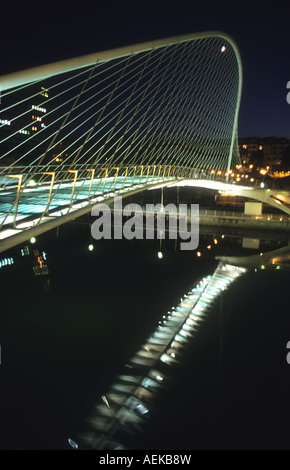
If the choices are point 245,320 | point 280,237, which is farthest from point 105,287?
point 280,237

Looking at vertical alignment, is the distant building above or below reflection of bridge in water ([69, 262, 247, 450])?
above

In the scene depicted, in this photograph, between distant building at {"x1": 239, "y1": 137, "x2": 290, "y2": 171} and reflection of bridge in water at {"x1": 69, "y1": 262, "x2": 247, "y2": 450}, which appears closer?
reflection of bridge in water at {"x1": 69, "y1": 262, "x2": 247, "y2": 450}

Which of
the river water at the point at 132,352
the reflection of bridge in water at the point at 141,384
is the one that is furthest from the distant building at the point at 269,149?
the reflection of bridge in water at the point at 141,384

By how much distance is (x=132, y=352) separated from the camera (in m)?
7.29

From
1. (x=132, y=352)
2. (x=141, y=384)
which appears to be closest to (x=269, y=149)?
(x=132, y=352)

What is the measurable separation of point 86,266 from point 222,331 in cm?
713

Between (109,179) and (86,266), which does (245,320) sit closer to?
(109,179)

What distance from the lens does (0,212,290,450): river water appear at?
5.22m

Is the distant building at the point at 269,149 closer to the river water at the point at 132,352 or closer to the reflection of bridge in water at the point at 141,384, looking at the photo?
the river water at the point at 132,352

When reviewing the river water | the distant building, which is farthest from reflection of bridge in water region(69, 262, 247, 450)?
the distant building

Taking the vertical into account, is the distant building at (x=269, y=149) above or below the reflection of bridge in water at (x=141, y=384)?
above

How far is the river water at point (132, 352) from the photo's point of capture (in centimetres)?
522

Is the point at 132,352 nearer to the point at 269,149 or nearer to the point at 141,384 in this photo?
the point at 141,384

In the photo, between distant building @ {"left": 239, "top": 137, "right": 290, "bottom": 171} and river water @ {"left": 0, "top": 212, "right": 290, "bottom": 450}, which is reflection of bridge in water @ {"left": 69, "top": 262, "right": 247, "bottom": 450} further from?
distant building @ {"left": 239, "top": 137, "right": 290, "bottom": 171}
